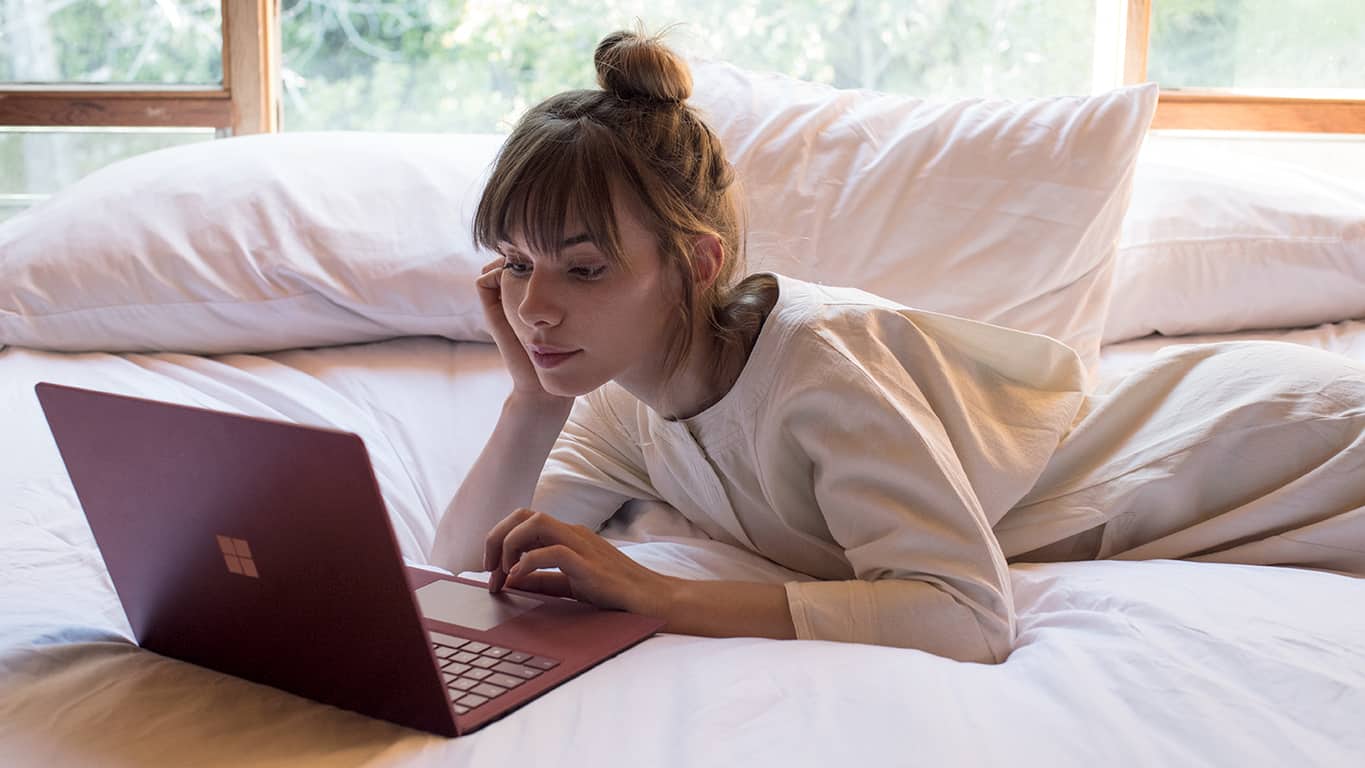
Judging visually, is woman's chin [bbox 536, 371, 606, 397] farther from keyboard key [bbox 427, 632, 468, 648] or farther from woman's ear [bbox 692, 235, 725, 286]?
keyboard key [bbox 427, 632, 468, 648]

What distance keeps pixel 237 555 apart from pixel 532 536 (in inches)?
10.1

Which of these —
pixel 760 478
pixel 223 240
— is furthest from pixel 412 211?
pixel 760 478

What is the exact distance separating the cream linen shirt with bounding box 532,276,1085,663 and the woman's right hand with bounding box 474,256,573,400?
0.10m

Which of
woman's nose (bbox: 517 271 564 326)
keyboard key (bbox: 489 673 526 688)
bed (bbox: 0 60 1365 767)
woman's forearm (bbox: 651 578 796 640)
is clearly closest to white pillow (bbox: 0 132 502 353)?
bed (bbox: 0 60 1365 767)

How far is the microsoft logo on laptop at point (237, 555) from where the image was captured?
69 centimetres

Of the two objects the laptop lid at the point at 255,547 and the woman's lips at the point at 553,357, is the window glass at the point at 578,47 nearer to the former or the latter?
the woman's lips at the point at 553,357

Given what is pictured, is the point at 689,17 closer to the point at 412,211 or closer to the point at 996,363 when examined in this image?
the point at 412,211

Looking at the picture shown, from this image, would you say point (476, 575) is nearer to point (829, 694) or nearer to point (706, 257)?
point (706, 257)

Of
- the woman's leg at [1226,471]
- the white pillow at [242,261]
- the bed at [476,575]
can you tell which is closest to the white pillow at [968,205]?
the bed at [476,575]

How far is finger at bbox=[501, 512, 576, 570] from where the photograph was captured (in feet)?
2.98

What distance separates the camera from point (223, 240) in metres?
1.49

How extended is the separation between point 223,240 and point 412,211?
9.0 inches

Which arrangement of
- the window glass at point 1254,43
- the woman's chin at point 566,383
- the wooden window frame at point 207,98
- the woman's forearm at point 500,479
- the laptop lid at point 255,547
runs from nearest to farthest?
the laptop lid at point 255,547, the woman's chin at point 566,383, the woman's forearm at point 500,479, the wooden window frame at point 207,98, the window glass at point 1254,43

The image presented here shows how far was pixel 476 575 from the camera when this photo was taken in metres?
1.11
